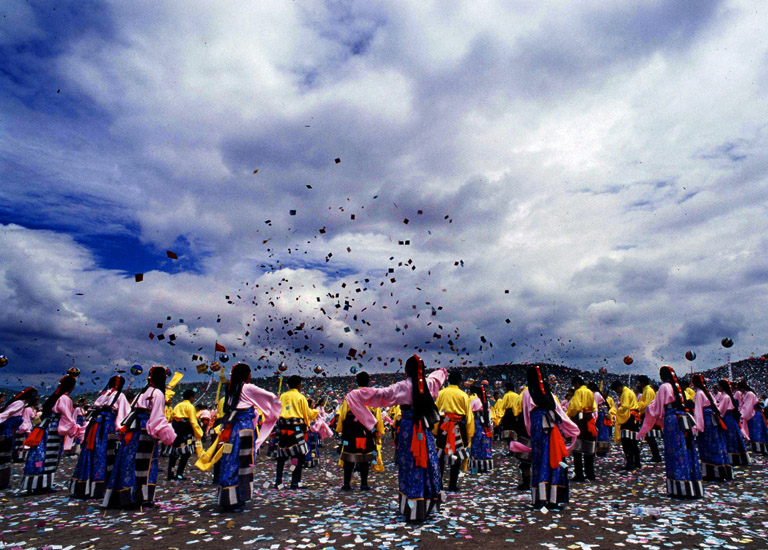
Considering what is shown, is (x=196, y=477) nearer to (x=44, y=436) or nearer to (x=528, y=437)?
(x=44, y=436)

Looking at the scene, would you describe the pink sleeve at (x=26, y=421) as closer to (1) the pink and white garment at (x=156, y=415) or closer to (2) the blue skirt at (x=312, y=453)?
(1) the pink and white garment at (x=156, y=415)

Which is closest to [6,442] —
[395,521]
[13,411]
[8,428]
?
Answer: [8,428]

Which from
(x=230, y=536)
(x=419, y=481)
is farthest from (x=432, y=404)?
(x=230, y=536)

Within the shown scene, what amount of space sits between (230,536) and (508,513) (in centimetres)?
456

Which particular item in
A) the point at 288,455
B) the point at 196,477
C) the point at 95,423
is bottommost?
the point at 196,477

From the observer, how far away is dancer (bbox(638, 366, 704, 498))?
26.6ft

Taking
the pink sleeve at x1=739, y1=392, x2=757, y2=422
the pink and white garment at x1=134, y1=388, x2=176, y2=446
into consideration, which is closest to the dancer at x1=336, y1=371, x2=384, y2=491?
the pink and white garment at x1=134, y1=388, x2=176, y2=446

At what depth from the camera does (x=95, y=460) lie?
888 cm

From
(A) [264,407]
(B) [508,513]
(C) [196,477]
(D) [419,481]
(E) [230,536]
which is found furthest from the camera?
(C) [196,477]

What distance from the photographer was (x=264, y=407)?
8.00 metres

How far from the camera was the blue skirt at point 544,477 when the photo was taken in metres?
7.57

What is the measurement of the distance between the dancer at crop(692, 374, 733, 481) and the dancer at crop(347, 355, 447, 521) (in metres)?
6.80

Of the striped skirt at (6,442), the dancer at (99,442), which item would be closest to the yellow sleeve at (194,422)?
the dancer at (99,442)

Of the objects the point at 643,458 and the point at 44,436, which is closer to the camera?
the point at 44,436
